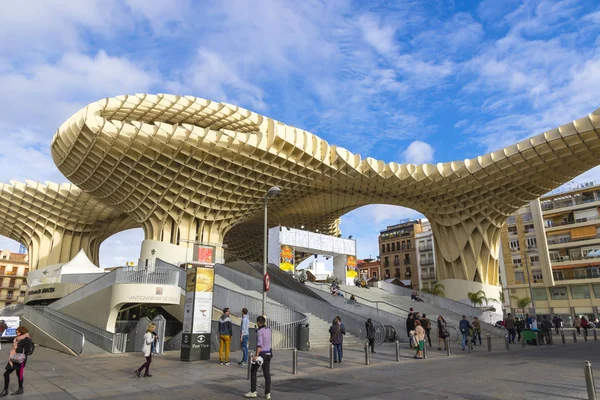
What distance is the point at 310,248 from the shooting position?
3444 centimetres

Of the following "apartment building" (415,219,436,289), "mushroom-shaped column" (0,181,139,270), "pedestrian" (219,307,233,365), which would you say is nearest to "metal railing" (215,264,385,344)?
"pedestrian" (219,307,233,365)

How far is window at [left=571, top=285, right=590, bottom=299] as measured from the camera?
4969 cm

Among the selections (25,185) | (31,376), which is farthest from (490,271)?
(25,185)

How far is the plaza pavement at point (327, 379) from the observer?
7938 millimetres

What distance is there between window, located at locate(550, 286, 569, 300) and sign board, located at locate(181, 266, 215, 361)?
53.5 metres

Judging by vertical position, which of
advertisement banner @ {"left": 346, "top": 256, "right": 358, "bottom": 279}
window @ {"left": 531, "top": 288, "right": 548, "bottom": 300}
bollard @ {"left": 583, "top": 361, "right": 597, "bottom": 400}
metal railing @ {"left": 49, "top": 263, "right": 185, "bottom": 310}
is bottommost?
bollard @ {"left": 583, "top": 361, "right": 597, "bottom": 400}

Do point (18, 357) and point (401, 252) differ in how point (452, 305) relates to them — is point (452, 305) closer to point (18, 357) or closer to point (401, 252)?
point (18, 357)

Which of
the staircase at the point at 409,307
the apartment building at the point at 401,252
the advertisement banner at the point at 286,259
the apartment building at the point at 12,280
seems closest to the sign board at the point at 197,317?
the staircase at the point at 409,307

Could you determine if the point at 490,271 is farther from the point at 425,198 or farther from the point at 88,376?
the point at 88,376

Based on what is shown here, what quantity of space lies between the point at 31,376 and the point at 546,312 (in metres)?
58.3

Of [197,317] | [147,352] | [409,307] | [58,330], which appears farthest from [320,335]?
[409,307]

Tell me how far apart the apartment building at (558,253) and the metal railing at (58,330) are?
4846 centimetres

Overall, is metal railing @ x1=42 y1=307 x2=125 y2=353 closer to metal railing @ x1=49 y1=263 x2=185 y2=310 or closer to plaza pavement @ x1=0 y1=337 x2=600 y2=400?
metal railing @ x1=49 y1=263 x2=185 y2=310

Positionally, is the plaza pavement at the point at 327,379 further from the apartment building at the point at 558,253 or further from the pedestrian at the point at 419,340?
the apartment building at the point at 558,253
